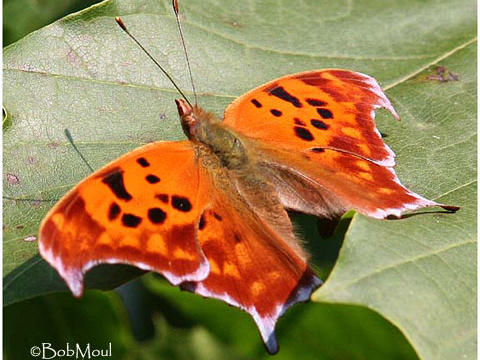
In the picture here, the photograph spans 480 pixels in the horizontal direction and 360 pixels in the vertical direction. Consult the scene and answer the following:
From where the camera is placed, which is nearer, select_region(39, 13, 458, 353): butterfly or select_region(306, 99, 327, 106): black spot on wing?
select_region(39, 13, 458, 353): butterfly

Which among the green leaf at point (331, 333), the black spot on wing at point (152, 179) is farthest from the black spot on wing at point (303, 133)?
the green leaf at point (331, 333)

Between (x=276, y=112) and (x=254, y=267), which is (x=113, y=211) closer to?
(x=254, y=267)

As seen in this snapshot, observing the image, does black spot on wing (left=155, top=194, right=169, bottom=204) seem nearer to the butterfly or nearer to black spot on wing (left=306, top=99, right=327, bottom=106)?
the butterfly

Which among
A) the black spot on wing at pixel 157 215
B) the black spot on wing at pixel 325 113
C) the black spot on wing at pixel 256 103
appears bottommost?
the black spot on wing at pixel 325 113

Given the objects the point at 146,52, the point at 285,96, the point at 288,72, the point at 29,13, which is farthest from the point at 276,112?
the point at 29,13

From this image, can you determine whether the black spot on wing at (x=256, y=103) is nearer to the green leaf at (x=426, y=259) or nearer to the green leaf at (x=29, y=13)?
the green leaf at (x=426, y=259)

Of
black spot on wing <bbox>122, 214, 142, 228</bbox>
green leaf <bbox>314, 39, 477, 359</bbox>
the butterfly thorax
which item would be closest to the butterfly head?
the butterfly thorax

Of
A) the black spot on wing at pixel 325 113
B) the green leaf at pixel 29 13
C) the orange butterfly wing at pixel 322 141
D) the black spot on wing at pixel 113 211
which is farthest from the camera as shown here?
the green leaf at pixel 29 13

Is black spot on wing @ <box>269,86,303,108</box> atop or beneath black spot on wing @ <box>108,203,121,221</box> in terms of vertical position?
beneath
